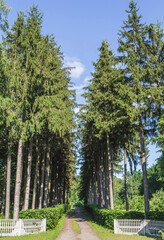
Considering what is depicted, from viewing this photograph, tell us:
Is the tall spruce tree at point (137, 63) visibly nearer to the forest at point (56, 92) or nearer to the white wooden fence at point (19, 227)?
the forest at point (56, 92)

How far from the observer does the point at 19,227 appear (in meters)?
11.3

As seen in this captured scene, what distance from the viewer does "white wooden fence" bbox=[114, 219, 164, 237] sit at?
11312mm

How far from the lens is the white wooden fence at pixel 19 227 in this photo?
11.0m

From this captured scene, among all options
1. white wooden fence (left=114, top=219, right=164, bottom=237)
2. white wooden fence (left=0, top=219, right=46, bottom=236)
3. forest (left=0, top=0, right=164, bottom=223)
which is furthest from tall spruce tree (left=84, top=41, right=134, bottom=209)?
white wooden fence (left=0, top=219, right=46, bottom=236)

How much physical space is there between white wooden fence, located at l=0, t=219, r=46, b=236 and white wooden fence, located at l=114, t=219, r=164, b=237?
493 cm

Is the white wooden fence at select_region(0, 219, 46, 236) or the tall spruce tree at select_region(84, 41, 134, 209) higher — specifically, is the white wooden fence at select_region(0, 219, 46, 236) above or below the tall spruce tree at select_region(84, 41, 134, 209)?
below

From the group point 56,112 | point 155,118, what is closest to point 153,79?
point 155,118

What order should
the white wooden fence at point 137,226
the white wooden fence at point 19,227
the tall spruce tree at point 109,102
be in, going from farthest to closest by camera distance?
the tall spruce tree at point 109,102 < the white wooden fence at point 137,226 < the white wooden fence at point 19,227

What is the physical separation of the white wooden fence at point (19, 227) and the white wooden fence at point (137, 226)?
493cm

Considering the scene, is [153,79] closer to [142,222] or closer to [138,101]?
[138,101]

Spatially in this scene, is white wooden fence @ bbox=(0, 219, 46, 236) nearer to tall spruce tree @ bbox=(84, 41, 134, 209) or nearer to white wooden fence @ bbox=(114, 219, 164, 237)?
white wooden fence @ bbox=(114, 219, 164, 237)

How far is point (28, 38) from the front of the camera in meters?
13.7

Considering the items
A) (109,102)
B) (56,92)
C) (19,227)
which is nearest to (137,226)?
(19,227)

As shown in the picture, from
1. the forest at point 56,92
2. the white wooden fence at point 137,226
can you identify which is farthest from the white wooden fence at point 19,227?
the white wooden fence at point 137,226
